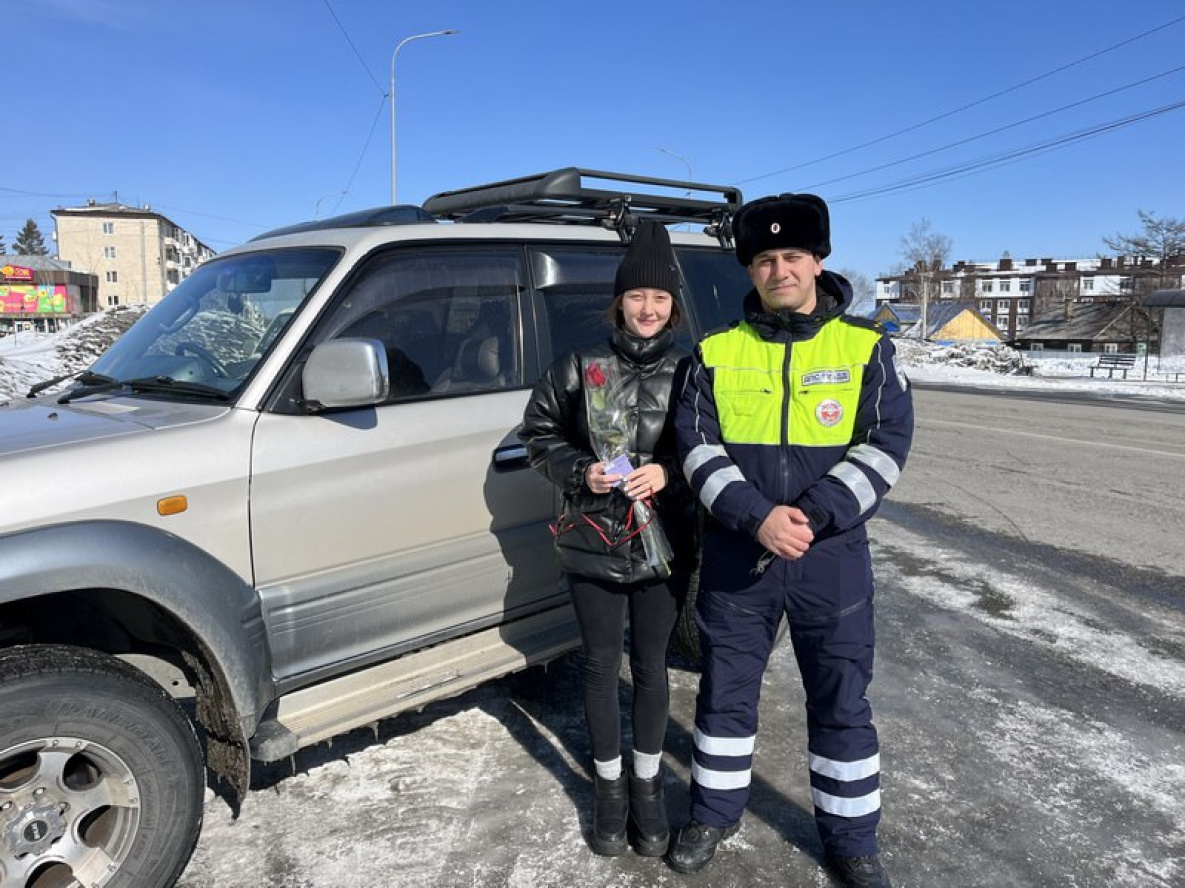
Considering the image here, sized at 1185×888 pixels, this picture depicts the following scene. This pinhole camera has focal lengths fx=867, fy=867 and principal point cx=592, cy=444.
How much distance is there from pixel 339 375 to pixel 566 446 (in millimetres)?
753

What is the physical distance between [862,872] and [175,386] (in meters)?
2.72

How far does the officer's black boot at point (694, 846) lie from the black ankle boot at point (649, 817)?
0.05m

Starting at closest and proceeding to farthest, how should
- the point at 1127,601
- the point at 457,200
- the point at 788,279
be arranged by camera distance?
the point at 788,279 → the point at 457,200 → the point at 1127,601

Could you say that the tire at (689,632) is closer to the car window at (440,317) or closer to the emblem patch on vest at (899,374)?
the car window at (440,317)

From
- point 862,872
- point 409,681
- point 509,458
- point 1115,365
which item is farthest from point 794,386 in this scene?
point 1115,365

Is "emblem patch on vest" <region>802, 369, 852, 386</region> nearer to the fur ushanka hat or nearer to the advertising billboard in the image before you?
the fur ushanka hat

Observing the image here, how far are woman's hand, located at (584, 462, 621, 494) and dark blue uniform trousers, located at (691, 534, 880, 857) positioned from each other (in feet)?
1.34

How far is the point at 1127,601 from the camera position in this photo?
5.30 meters

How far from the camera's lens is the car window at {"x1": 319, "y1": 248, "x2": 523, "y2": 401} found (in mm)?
3123

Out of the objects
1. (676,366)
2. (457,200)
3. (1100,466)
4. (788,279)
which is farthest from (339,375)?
(1100,466)

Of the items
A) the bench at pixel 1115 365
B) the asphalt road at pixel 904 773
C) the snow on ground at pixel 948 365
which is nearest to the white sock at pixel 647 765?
the asphalt road at pixel 904 773

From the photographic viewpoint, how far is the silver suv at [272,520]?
231 cm

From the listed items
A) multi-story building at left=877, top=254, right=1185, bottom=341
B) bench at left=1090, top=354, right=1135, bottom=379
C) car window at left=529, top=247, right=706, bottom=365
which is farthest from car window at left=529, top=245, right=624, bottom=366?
multi-story building at left=877, top=254, right=1185, bottom=341

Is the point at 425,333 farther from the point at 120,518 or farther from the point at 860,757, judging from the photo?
the point at 860,757
